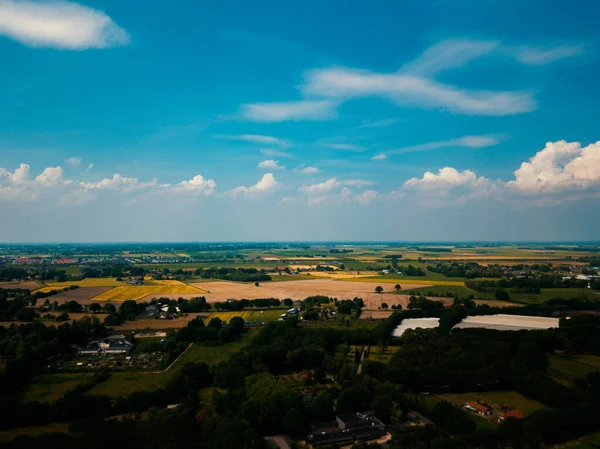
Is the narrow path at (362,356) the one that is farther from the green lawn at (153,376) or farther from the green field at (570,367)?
the green field at (570,367)

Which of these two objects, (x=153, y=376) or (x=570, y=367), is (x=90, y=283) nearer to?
(x=153, y=376)

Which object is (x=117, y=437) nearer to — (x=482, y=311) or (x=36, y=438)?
(x=36, y=438)

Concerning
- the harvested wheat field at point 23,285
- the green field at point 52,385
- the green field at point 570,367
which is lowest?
the green field at point 52,385

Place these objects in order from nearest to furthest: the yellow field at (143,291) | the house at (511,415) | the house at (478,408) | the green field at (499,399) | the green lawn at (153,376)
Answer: the house at (511,415) < the house at (478,408) < the green field at (499,399) < the green lawn at (153,376) < the yellow field at (143,291)

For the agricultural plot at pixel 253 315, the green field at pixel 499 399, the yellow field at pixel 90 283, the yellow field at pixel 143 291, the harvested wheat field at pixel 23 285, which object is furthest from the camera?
the yellow field at pixel 90 283

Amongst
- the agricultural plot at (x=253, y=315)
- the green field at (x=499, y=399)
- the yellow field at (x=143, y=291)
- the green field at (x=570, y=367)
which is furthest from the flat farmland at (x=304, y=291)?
the green field at (x=499, y=399)

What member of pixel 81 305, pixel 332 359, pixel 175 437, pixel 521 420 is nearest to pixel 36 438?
pixel 175 437

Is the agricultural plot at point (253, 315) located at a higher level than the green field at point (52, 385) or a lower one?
higher

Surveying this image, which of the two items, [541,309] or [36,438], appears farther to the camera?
[541,309]
